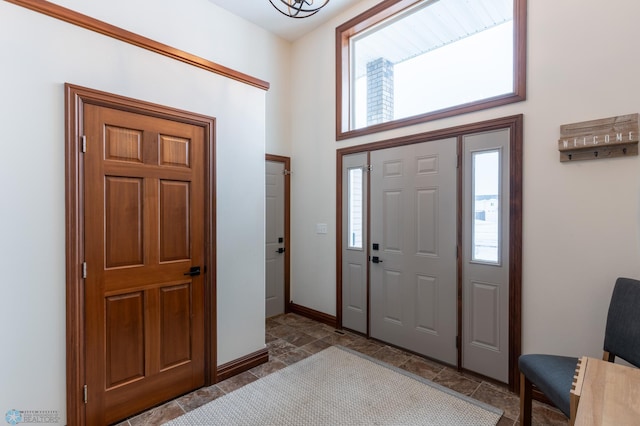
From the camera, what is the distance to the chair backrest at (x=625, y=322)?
173 centimetres

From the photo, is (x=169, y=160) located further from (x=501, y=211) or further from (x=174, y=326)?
(x=501, y=211)

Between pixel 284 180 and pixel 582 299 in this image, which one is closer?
pixel 582 299

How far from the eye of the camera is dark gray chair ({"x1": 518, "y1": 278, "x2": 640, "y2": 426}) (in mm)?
1680

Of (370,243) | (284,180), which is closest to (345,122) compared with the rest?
(284,180)

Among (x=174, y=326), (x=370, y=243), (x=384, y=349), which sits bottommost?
(x=384, y=349)

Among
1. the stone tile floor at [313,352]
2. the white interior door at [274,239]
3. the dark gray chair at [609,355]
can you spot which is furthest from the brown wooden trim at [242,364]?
the dark gray chair at [609,355]

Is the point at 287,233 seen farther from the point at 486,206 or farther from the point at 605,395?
the point at 605,395

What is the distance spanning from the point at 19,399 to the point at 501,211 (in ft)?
11.7

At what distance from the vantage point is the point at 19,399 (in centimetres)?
176

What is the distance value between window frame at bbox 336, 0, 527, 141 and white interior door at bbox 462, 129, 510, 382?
0.93ft

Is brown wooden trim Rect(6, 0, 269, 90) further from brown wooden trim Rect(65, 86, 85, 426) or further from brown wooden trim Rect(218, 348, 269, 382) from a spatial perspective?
brown wooden trim Rect(218, 348, 269, 382)

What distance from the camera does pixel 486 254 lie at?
265 centimetres
